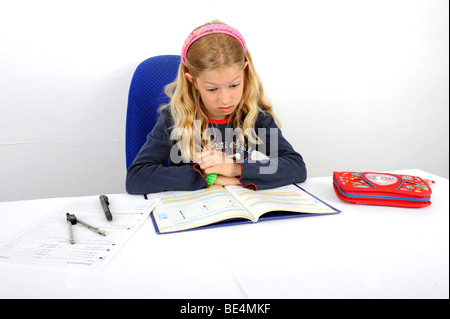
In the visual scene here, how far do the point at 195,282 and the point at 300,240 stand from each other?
0.21m

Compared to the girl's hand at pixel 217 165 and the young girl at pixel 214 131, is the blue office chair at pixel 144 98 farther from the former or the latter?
the girl's hand at pixel 217 165

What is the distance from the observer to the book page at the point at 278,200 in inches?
27.7

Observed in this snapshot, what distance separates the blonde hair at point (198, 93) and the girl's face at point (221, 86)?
16 millimetres

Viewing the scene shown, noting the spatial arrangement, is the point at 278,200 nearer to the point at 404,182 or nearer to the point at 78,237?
the point at 404,182

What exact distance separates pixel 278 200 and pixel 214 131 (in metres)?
0.49

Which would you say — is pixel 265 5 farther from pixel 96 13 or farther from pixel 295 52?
pixel 96 13

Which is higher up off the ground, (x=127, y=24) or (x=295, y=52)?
(x=127, y=24)

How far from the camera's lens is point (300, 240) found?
0.61 metres

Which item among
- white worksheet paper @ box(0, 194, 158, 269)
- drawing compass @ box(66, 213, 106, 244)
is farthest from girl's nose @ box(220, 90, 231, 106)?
drawing compass @ box(66, 213, 106, 244)

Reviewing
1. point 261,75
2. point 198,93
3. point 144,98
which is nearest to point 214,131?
point 198,93

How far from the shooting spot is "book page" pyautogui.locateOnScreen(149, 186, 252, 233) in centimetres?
67

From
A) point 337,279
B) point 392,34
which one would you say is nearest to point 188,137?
point 337,279

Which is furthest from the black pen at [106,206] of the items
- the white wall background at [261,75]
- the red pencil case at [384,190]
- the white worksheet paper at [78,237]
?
the white wall background at [261,75]

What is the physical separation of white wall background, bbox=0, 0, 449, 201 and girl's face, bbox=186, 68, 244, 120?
502 mm
